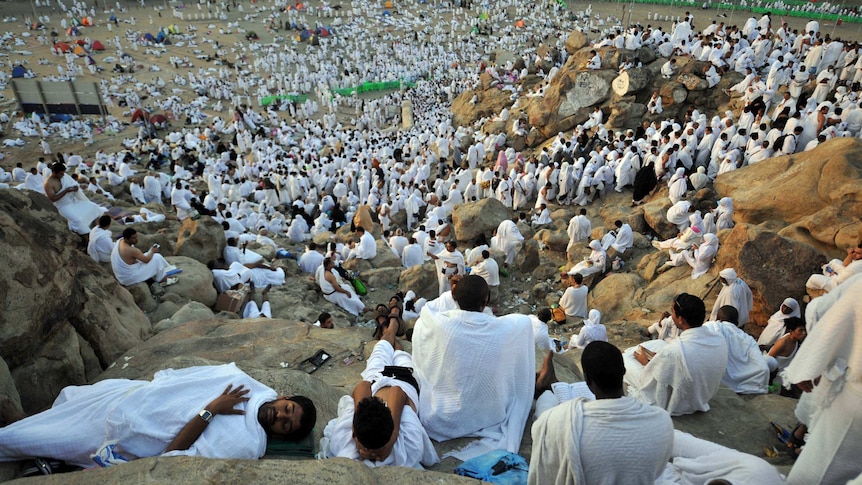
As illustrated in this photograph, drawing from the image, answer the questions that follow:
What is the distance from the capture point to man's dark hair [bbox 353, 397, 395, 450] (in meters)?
2.41

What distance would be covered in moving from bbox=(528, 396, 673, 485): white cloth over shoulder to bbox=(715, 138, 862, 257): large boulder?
21.5 feet

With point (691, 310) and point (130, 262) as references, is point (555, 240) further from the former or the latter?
point (130, 262)

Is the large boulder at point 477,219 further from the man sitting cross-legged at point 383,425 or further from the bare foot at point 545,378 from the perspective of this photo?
the man sitting cross-legged at point 383,425

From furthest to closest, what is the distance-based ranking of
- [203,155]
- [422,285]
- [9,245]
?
[203,155] < [422,285] < [9,245]

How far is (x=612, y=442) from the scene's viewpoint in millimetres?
2107

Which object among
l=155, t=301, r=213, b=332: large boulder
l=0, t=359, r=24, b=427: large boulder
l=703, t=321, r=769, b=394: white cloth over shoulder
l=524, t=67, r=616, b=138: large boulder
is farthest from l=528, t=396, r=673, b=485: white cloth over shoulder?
l=524, t=67, r=616, b=138: large boulder

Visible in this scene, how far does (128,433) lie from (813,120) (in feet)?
43.7

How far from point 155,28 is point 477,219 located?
43540 millimetres

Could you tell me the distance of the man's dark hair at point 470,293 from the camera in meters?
3.10

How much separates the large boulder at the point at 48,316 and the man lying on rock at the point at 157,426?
117 centimetres

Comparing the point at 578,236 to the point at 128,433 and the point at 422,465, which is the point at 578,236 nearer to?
the point at 422,465

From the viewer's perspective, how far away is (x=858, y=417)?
2264mm

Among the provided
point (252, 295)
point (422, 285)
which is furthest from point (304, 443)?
point (422, 285)

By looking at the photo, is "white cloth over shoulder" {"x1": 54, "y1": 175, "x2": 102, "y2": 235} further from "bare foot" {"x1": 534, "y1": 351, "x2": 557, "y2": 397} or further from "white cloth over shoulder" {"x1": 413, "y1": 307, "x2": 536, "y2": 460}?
"bare foot" {"x1": 534, "y1": 351, "x2": 557, "y2": 397}
